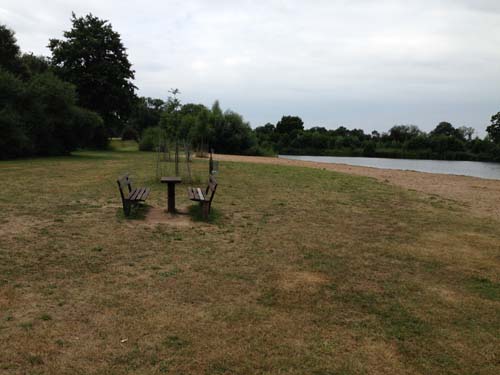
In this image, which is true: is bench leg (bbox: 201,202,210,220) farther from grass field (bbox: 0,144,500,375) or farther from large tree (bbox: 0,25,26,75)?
large tree (bbox: 0,25,26,75)

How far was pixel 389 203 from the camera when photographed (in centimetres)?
1048

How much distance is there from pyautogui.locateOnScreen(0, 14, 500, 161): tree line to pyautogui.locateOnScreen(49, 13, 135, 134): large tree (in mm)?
71

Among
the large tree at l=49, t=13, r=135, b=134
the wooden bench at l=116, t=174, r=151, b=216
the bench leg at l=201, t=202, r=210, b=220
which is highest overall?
the large tree at l=49, t=13, r=135, b=134

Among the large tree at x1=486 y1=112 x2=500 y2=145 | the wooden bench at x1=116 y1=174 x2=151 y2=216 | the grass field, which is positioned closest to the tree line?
the large tree at x1=486 y1=112 x2=500 y2=145

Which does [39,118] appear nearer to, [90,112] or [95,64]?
[90,112]

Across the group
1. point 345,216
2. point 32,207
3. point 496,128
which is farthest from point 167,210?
point 496,128

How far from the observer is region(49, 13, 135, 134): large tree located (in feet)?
108

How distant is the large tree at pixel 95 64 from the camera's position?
32844mm

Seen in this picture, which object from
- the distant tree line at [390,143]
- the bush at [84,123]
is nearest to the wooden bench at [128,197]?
the bush at [84,123]

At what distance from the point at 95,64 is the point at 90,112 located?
29.2 feet

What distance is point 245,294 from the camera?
4.26 m

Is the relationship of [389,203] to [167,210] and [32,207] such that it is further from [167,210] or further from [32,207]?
[32,207]

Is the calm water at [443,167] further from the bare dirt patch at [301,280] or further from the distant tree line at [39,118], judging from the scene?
the bare dirt patch at [301,280]

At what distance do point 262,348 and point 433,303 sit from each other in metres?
1.95
